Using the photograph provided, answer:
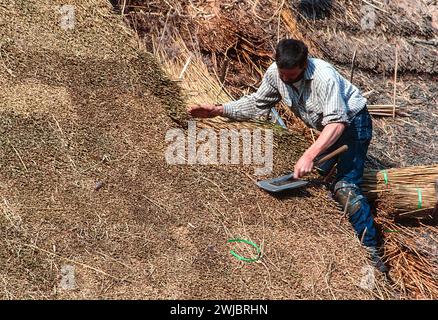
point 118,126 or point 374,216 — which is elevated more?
point 118,126

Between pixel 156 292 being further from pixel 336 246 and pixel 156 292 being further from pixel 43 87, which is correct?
pixel 43 87

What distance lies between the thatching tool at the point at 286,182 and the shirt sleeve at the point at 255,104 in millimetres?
414

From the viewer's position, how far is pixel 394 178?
4.96 metres

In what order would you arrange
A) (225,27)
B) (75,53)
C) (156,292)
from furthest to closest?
(225,27) < (75,53) < (156,292)

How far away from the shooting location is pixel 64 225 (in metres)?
3.94

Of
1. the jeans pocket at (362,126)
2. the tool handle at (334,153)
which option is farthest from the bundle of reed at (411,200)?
the tool handle at (334,153)

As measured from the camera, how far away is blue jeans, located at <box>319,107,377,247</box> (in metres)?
4.65

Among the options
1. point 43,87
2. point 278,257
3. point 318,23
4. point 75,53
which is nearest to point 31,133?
point 43,87

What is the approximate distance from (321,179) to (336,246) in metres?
0.48

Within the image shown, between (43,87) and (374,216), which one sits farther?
(374,216)

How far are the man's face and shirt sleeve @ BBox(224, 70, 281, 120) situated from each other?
0.70 ft

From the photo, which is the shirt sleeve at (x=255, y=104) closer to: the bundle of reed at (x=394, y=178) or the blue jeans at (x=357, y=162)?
the blue jeans at (x=357, y=162)

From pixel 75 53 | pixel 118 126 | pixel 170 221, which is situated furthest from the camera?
pixel 75 53

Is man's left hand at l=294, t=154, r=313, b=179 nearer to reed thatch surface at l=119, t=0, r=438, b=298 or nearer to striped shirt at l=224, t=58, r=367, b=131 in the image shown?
striped shirt at l=224, t=58, r=367, b=131
